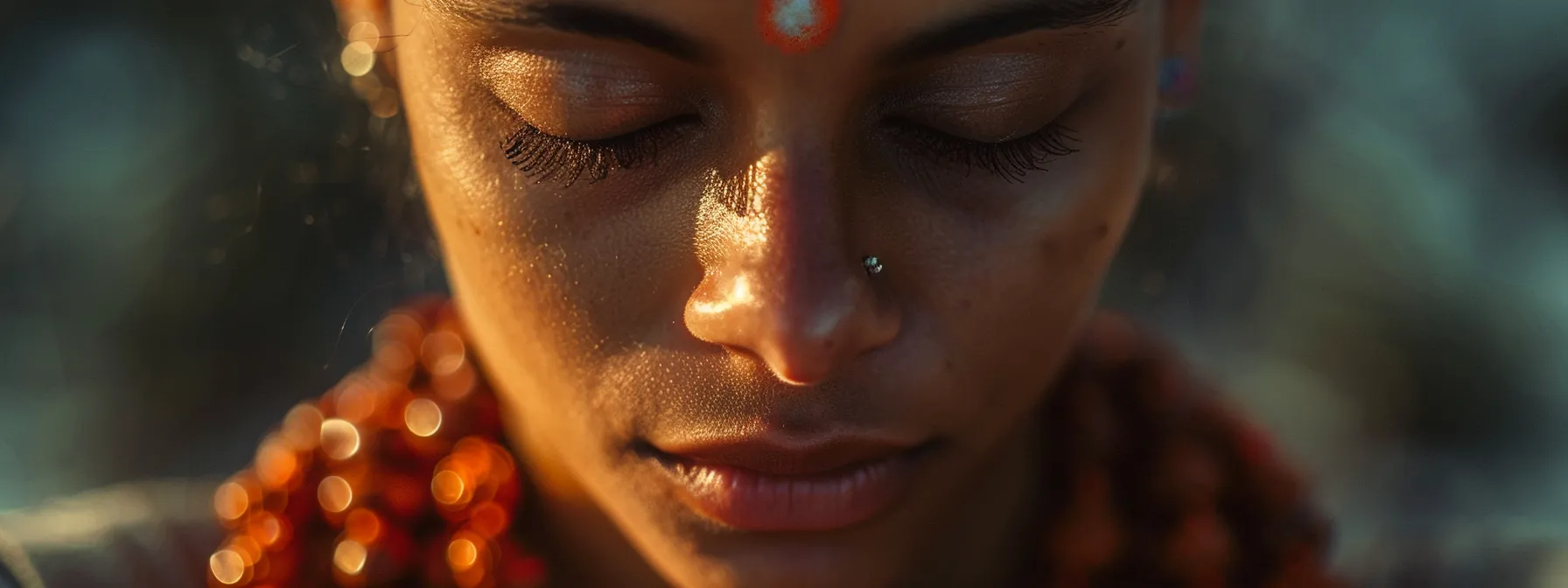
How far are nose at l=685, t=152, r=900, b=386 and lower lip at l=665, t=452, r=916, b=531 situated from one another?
0.39 ft

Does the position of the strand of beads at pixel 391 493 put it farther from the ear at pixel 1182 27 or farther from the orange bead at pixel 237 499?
the ear at pixel 1182 27

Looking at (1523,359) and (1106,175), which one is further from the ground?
(1106,175)

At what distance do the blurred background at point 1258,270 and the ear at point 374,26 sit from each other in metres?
0.87

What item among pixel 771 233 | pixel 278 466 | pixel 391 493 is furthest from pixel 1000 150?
pixel 278 466

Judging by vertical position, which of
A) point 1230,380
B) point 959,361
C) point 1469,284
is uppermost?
point 959,361

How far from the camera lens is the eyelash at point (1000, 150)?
0.90m

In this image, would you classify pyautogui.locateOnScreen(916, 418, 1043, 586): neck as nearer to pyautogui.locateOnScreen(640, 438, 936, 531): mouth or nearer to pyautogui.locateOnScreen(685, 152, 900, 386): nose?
pyautogui.locateOnScreen(640, 438, 936, 531): mouth

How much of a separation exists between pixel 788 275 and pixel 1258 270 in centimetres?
160

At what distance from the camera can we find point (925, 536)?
3.66 feet

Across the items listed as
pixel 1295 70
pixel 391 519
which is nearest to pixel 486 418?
pixel 391 519

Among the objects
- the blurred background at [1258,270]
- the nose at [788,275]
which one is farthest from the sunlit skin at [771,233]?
the blurred background at [1258,270]

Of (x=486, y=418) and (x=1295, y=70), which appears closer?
(x=486, y=418)

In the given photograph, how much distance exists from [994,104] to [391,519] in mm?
730

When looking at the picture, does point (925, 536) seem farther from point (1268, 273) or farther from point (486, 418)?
point (1268, 273)
